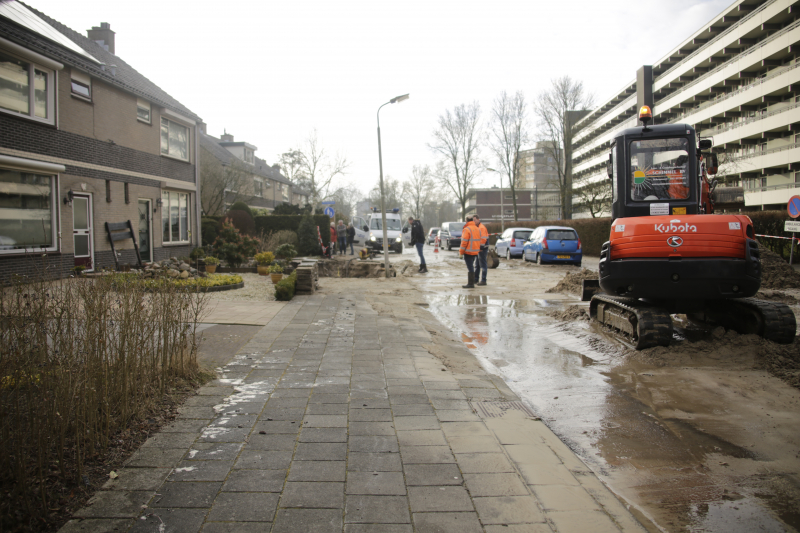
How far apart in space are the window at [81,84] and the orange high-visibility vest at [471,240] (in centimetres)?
1176

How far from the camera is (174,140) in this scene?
770 inches

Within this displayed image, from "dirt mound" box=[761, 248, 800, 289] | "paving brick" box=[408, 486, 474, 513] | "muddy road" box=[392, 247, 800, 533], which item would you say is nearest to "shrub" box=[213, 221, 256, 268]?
"muddy road" box=[392, 247, 800, 533]

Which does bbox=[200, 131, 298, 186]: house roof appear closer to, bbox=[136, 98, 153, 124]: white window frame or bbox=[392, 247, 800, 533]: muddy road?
bbox=[136, 98, 153, 124]: white window frame

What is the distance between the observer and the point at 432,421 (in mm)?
4020

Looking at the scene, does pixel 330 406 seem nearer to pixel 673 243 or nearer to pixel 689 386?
pixel 689 386

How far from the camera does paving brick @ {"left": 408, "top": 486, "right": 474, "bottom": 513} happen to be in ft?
8.98

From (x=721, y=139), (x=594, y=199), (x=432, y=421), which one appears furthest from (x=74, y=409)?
(x=721, y=139)

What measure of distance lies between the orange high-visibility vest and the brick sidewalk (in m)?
8.51

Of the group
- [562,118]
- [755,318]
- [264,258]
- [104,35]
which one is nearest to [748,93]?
[562,118]

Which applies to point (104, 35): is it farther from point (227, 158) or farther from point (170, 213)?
point (227, 158)

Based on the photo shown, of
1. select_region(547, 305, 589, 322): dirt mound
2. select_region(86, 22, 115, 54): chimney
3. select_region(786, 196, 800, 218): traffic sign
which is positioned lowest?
select_region(547, 305, 589, 322): dirt mound

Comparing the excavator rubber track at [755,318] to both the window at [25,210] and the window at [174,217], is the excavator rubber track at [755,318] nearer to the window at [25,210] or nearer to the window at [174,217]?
the window at [25,210]

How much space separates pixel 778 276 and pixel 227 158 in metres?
43.9

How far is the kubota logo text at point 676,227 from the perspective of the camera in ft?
20.5
